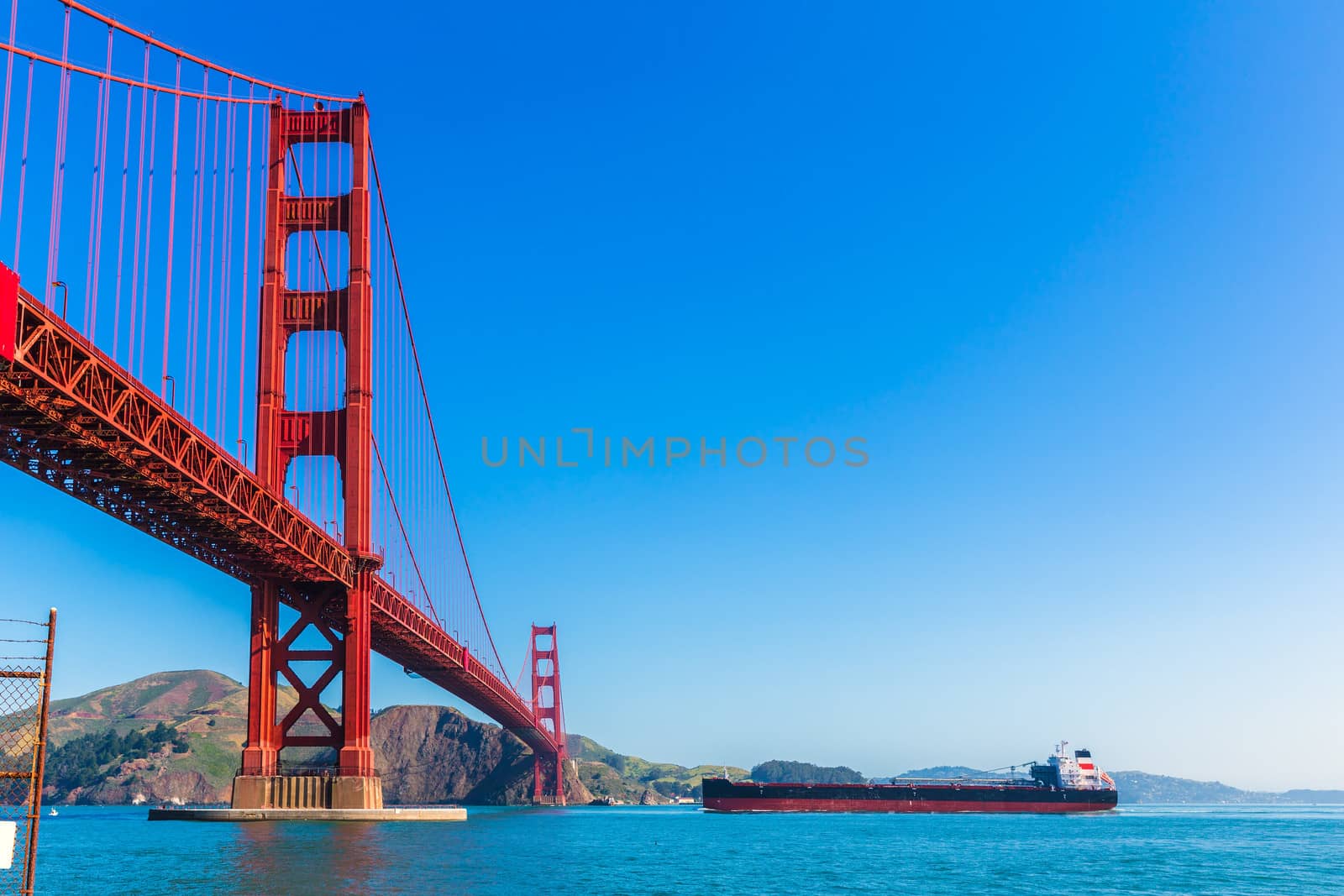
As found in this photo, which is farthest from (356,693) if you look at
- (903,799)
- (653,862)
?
(903,799)

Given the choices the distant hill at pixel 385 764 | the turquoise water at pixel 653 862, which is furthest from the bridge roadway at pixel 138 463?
the distant hill at pixel 385 764

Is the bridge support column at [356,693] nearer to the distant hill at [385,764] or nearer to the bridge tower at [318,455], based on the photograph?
the bridge tower at [318,455]

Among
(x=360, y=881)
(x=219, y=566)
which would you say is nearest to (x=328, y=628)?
(x=219, y=566)

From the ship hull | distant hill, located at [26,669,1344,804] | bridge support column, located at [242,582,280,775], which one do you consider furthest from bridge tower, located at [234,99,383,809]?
distant hill, located at [26,669,1344,804]

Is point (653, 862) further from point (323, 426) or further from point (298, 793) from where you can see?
point (323, 426)

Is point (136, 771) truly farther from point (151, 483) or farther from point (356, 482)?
point (151, 483)

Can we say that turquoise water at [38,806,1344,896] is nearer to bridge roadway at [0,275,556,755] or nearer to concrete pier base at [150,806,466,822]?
concrete pier base at [150,806,466,822]
